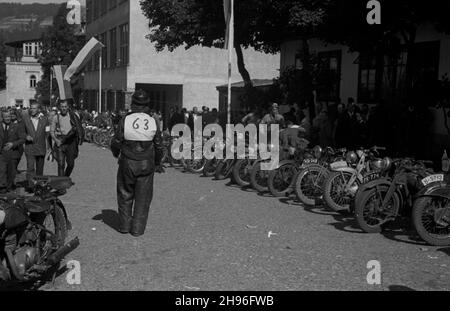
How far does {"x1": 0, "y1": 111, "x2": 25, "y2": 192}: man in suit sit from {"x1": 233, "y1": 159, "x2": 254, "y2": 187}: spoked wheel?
4230 millimetres

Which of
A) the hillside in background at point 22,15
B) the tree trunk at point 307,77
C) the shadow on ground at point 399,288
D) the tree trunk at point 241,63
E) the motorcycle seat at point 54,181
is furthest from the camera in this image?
the hillside in background at point 22,15

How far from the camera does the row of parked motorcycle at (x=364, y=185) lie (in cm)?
755

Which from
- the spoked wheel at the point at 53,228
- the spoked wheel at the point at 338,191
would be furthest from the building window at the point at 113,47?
the spoked wheel at the point at 53,228

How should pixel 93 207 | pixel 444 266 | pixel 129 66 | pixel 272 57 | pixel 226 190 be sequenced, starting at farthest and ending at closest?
pixel 272 57
pixel 129 66
pixel 226 190
pixel 93 207
pixel 444 266

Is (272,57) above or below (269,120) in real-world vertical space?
above

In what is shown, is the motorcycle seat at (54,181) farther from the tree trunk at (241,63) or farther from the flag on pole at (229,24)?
the tree trunk at (241,63)

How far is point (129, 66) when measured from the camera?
117 feet

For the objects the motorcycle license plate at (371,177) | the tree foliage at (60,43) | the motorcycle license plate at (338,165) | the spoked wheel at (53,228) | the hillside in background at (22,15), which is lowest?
the spoked wheel at (53,228)

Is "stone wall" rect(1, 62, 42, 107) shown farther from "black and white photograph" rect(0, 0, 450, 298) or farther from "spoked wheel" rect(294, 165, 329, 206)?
"spoked wheel" rect(294, 165, 329, 206)

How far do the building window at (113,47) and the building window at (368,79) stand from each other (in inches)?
909

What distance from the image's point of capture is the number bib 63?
7797mm
